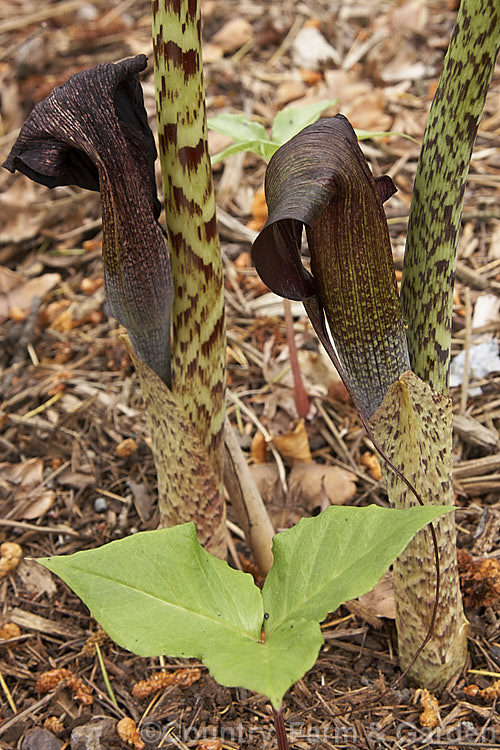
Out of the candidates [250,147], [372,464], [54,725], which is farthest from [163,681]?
[250,147]

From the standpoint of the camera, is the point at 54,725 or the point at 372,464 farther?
the point at 372,464

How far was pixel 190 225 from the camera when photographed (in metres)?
1.53

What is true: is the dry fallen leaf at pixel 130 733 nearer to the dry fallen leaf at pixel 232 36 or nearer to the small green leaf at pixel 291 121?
the small green leaf at pixel 291 121

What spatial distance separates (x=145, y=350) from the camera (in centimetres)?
166

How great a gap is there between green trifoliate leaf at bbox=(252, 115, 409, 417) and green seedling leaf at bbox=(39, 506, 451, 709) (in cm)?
26

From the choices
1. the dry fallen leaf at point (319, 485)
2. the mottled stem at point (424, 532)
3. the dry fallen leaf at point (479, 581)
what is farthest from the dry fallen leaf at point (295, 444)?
the mottled stem at point (424, 532)

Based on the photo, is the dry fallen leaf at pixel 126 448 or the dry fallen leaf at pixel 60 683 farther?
the dry fallen leaf at pixel 126 448

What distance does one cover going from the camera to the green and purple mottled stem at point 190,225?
1375 mm

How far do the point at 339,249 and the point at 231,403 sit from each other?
1.36 m

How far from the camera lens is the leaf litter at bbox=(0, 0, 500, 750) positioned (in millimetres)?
1713

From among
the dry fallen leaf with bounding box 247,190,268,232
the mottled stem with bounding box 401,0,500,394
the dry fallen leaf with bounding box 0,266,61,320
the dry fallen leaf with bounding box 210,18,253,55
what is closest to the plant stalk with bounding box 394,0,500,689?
the mottled stem with bounding box 401,0,500,394

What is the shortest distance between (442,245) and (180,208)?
52 centimetres

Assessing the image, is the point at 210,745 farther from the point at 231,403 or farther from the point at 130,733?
the point at 231,403

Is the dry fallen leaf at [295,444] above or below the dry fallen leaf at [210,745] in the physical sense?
above
